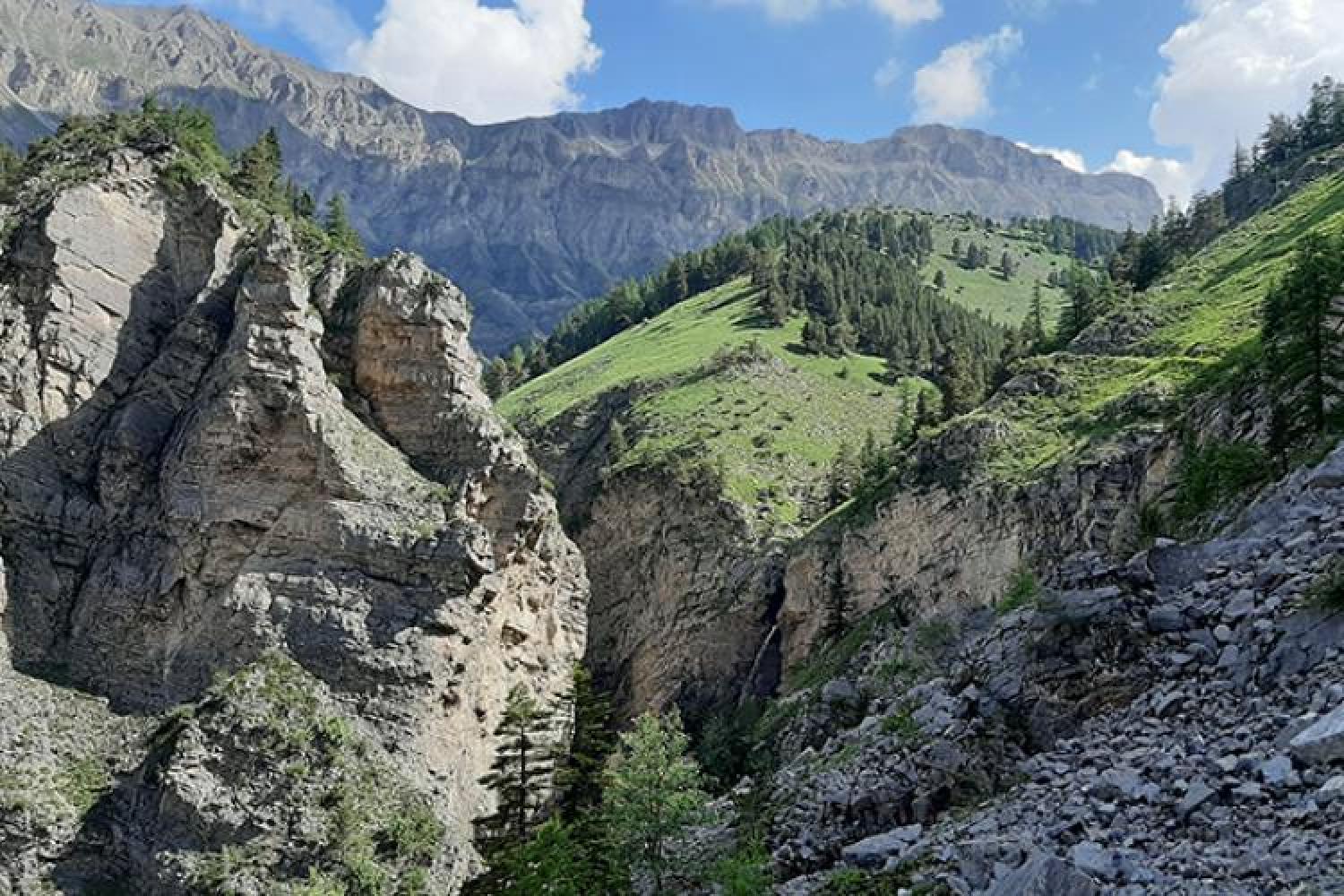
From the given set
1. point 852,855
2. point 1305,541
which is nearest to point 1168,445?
point 1305,541

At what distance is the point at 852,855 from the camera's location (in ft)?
78.7

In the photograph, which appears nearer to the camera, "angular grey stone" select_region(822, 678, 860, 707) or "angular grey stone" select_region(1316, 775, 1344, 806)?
"angular grey stone" select_region(1316, 775, 1344, 806)

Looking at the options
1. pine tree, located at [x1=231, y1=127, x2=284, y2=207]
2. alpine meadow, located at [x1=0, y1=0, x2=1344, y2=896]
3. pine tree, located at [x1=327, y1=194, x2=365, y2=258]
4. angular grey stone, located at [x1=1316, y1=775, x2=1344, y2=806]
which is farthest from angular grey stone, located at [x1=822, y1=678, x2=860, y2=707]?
pine tree, located at [x1=231, y1=127, x2=284, y2=207]

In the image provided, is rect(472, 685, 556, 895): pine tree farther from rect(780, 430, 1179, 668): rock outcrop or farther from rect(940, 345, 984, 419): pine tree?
rect(940, 345, 984, 419): pine tree

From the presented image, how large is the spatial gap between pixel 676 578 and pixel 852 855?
62.3 m

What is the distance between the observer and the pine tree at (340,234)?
80.9 meters

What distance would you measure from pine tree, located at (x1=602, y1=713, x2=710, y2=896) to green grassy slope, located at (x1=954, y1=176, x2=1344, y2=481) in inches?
1240

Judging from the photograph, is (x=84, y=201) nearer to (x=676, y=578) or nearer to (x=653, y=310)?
(x=676, y=578)

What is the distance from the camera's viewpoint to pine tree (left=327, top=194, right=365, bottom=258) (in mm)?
80938

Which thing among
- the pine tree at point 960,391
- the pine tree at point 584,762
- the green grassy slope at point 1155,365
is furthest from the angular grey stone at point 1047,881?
the pine tree at point 960,391

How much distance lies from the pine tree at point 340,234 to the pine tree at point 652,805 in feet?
175

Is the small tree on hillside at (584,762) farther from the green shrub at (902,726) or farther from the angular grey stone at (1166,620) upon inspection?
the angular grey stone at (1166,620)

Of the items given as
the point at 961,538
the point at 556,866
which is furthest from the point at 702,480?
the point at 556,866

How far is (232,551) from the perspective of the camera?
53656 mm
